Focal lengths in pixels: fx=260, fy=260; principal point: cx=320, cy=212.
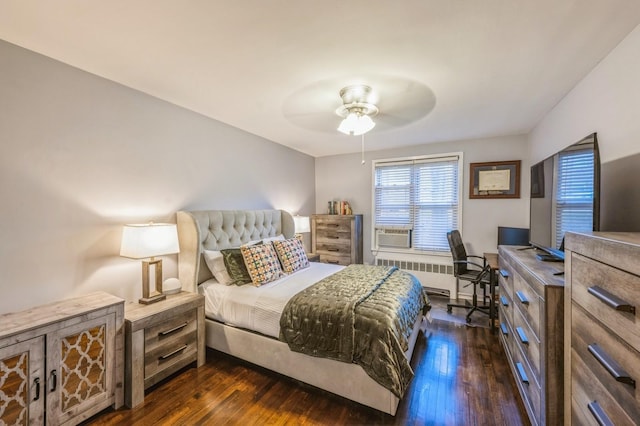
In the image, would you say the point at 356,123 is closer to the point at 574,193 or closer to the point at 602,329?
the point at 574,193

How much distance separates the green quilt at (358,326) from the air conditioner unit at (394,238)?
214 centimetres

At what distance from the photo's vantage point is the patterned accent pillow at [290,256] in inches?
119

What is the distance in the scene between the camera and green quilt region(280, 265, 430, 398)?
172cm

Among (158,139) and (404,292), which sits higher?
(158,139)

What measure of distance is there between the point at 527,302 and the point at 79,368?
292 cm

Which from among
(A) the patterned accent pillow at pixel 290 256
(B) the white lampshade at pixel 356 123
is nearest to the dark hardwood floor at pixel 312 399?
(A) the patterned accent pillow at pixel 290 256

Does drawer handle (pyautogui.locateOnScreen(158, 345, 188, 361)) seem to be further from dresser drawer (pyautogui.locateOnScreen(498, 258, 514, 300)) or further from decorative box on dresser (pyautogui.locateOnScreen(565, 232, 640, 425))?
dresser drawer (pyautogui.locateOnScreen(498, 258, 514, 300))

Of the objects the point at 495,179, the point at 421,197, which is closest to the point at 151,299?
the point at 421,197

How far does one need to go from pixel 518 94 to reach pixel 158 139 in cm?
346

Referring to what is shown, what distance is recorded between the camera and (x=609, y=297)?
917 millimetres

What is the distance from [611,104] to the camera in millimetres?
1755

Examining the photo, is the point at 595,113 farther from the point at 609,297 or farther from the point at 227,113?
the point at 227,113

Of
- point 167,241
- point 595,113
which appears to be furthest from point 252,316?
point 595,113

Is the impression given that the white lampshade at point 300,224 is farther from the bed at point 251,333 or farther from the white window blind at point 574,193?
the white window blind at point 574,193
